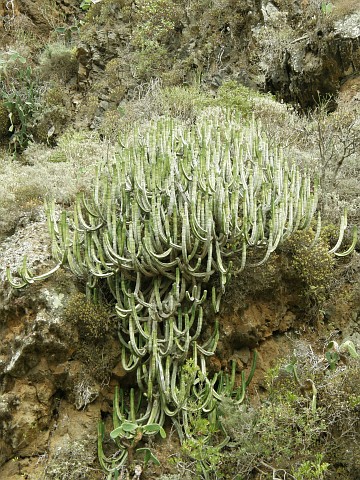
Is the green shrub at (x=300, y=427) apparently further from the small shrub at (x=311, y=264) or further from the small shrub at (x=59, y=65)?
the small shrub at (x=59, y=65)

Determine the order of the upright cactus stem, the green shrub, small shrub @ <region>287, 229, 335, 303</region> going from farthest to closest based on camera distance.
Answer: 1. small shrub @ <region>287, 229, 335, 303</region>
2. the upright cactus stem
3. the green shrub

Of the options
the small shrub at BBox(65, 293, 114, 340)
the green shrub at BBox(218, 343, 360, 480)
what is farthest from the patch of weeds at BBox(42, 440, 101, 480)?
the green shrub at BBox(218, 343, 360, 480)

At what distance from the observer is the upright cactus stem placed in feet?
15.1

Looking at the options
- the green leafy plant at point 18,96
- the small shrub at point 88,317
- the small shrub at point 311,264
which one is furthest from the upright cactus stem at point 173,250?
the green leafy plant at point 18,96

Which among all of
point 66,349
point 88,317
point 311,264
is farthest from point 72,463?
point 311,264

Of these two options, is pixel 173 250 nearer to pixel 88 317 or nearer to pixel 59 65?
pixel 88 317

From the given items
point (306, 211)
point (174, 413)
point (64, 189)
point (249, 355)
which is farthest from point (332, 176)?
point (174, 413)

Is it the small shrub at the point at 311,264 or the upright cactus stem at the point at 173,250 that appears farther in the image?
Result: the small shrub at the point at 311,264

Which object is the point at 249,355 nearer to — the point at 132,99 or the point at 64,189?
the point at 64,189

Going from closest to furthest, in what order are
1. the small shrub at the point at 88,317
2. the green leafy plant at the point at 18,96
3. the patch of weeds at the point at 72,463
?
the patch of weeds at the point at 72,463 < the small shrub at the point at 88,317 < the green leafy plant at the point at 18,96

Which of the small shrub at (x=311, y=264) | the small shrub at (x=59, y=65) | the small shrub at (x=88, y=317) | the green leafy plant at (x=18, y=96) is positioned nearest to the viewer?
the small shrub at (x=88, y=317)

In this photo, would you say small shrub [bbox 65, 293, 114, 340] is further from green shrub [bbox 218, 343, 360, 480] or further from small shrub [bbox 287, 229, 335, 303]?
small shrub [bbox 287, 229, 335, 303]

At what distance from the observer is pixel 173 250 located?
481 cm

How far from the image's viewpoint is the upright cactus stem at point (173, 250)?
181 inches
